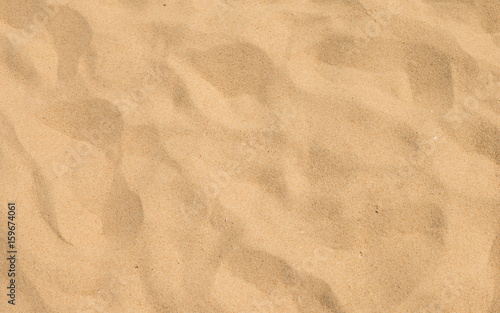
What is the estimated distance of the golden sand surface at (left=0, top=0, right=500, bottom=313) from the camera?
193 centimetres

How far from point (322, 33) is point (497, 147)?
98 cm

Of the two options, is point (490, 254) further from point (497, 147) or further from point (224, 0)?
point (224, 0)

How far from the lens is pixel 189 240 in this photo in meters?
1.96

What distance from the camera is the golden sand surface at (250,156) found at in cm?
193

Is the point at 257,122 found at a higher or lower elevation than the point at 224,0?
lower

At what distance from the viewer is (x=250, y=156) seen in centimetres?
201

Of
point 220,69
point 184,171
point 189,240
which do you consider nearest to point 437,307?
point 189,240
